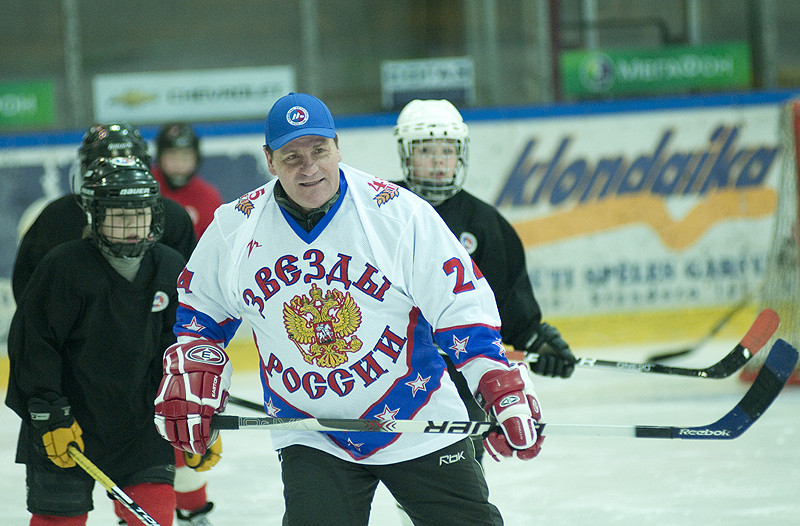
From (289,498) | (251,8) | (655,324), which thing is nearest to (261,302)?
(289,498)

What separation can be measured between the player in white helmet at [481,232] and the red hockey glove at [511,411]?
0.86 metres

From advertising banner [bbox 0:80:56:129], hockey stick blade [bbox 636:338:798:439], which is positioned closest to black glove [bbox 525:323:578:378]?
hockey stick blade [bbox 636:338:798:439]

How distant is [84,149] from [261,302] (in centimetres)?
135

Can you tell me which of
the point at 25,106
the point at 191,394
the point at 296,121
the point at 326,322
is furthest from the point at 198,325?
the point at 25,106

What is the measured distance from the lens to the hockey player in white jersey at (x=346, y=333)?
6.02ft

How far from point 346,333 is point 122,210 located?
757mm

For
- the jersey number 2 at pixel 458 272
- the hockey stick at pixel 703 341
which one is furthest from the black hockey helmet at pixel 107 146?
the hockey stick at pixel 703 341

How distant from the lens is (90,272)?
2.32 metres

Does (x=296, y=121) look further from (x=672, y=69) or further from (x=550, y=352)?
(x=672, y=69)

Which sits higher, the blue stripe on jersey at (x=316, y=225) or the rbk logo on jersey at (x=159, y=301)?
the blue stripe on jersey at (x=316, y=225)

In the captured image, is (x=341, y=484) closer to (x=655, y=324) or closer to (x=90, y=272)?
(x=90, y=272)

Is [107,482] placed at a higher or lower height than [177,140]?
lower

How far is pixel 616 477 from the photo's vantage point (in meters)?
3.57

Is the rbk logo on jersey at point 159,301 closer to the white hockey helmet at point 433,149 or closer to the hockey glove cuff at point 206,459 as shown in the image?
the hockey glove cuff at point 206,459
